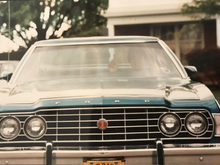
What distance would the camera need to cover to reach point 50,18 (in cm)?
434

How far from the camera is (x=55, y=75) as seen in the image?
3.46m

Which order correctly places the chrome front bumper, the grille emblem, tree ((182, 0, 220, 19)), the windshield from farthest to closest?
tree ((182, 0, 220, 19)) → the windshield → the grille emblem → the chrome front bumper

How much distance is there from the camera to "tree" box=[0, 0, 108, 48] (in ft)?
13.7

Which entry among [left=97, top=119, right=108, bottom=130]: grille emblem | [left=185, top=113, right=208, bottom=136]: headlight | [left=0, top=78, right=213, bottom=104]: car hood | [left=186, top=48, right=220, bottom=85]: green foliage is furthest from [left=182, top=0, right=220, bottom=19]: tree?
[left=97, top=119, right=108, bottom=130]: grille emblem

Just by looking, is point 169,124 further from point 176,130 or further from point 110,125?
point 110,125

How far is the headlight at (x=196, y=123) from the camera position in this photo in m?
2.67

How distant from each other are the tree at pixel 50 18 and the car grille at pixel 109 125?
1.62 metres

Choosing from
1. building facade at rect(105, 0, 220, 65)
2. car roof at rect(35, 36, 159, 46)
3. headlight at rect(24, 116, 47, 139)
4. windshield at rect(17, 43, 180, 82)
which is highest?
building facade at rect(105, 0, 220, 65)

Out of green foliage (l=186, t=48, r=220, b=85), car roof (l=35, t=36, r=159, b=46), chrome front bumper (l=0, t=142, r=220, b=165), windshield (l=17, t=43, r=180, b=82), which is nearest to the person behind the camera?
chrome front bumper (l=0, t=142, r=220, b=165)

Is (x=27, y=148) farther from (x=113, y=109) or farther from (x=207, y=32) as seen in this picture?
(x=207, y=32)

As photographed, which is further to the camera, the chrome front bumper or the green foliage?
the green foliage

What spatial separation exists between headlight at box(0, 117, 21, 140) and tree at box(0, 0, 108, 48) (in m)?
1.58

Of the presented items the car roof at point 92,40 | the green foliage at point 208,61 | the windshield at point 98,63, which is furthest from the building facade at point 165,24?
the windshield at point 98,63

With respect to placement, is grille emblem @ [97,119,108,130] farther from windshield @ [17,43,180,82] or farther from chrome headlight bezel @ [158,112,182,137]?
windshield @ [17,43,180,82]
